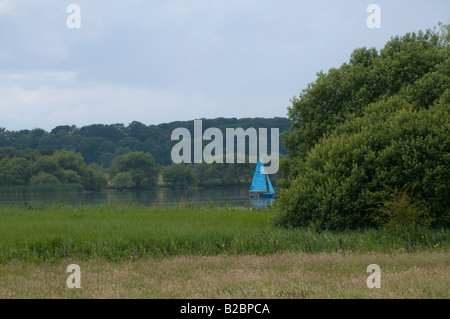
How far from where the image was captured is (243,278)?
13.0 m

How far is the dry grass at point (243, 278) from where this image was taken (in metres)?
10.9

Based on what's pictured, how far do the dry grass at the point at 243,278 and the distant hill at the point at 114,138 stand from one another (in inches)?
5250

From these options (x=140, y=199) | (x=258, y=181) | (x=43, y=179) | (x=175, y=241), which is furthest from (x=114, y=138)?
(x=175, y=241)

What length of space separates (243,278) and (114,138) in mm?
172561

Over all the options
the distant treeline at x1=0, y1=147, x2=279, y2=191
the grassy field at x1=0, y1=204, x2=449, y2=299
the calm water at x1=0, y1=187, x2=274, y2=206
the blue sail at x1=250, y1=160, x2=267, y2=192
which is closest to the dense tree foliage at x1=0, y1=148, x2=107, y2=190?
the distant treeline at x1=0, y1=147, x2=279, y2=191

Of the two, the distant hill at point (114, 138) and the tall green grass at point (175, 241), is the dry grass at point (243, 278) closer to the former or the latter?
the tall green grass at point (175, 241)

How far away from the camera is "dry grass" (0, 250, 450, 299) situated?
10.9 metres

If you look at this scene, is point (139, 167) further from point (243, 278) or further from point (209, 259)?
point (243, 278)

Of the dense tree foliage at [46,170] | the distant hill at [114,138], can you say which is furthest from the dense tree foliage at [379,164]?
the distant hill at [114,138]

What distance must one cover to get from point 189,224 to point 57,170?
101 metres

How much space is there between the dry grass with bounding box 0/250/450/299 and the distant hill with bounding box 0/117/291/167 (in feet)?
438

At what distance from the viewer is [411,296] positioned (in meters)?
9.96

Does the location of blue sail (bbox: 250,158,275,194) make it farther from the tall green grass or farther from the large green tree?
the large green tree

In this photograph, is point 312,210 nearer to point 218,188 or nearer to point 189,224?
point 189,224
